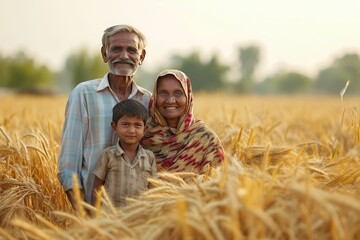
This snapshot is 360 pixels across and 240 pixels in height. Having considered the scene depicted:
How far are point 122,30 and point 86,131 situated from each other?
692 mm

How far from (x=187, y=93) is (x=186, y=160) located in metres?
0.43

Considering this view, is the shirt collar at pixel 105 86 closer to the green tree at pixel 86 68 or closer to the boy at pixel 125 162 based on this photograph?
the boy at pixel 125 162

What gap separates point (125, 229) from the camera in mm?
1788

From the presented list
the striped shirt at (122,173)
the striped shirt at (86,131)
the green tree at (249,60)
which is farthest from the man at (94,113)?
the green tree at (249,60)

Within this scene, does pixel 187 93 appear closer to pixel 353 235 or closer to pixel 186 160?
pixel 186 160

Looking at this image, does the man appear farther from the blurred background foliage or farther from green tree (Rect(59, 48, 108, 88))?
green tree (Rect(59, 48, 108, 88))

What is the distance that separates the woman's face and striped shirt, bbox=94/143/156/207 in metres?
0.33

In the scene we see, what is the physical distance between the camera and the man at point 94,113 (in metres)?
3.23

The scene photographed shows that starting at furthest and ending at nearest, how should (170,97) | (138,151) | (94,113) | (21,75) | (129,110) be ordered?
(21,75)
(94,113)
(170,97)
(138,151)
(129,110)

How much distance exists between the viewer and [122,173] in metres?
2.98

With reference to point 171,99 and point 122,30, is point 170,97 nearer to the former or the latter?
point 171,99

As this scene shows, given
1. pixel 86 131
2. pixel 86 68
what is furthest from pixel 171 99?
pixel 86 68

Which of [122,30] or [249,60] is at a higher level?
[249,60]

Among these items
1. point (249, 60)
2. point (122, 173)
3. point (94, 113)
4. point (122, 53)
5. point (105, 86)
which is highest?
point (249, 60)
